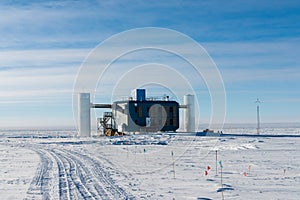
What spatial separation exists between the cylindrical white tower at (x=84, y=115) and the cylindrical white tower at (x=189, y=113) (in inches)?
524

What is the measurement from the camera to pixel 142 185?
12977 mm

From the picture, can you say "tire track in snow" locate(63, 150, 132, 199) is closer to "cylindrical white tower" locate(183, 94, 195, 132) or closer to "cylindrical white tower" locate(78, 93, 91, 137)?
"cylindrical white tower" locate(78, 93, 91, 137)

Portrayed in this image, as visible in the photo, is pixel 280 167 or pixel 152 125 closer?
pixel 280 167

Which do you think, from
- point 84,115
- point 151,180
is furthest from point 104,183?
point 84,115

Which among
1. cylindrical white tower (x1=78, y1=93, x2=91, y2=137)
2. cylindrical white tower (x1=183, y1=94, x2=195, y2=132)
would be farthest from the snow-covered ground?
cylindrical white tower (x1=183, y1=94, x2=195, y2=132)

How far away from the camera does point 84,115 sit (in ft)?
163

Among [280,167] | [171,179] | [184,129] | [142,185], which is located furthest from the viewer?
[184,129]

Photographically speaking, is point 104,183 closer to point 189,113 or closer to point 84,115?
point 84,115

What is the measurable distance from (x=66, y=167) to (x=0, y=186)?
4831 mm

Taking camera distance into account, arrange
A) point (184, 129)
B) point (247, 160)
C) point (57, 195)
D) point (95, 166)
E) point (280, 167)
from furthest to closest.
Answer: point (184, 129)
point (247, 160)
point (95, 166)
point (280, 167)
point (57, 195)

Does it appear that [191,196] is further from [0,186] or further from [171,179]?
[0,186]

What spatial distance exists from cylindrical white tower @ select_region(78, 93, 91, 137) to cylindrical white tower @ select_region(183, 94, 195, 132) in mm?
13312

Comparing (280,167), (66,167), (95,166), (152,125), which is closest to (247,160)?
(280,167)

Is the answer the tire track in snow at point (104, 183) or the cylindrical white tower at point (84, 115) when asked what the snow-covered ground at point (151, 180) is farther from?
the cylindrical white tower at point (84, 115)
